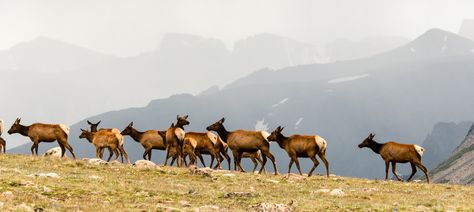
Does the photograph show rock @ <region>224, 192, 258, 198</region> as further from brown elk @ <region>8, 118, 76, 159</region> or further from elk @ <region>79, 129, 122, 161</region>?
elk @ <region>79, 129, 122, 161</region>

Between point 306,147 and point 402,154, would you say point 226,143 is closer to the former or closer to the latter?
point 306,147

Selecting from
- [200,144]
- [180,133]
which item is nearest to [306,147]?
[180,133]

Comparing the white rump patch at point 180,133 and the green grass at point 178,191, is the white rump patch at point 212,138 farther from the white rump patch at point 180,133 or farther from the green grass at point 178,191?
the green grass at point 178,191

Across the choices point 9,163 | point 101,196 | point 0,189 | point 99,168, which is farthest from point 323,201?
point 9,163

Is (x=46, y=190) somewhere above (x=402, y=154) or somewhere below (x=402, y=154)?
below

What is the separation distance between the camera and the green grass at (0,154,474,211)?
59.6 ft

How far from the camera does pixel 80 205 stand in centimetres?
1706

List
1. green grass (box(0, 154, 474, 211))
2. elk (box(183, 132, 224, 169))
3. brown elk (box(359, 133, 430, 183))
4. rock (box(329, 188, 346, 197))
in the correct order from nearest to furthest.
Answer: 1. green grass (box(0, 154, 474, 211))
2. rock (box(329, 188, 346, 197))
3. brown elk (box(359, 133, 430, 183))
4. elk (box(183, 132, 224, 169))

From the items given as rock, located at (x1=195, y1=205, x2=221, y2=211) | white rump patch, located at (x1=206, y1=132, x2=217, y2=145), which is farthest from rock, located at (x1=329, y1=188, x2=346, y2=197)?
white rump patch, located at (x1=206, y1=132, x2=217, y2=145)

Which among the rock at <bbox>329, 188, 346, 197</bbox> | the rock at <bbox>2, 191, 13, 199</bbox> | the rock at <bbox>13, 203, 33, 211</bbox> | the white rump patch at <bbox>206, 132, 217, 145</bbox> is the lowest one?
the rock at <bbox>329, 188, 346, 197</bbox>

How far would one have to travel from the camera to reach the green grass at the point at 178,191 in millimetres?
18172

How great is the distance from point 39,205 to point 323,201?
9.77 metres

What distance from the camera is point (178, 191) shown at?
865 inches

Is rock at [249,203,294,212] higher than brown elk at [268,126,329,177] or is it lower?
lower
